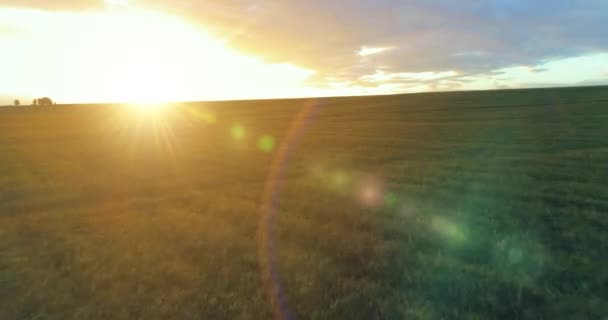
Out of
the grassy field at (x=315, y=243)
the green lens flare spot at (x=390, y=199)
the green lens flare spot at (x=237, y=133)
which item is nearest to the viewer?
the grassy field at (x=315, y=243)

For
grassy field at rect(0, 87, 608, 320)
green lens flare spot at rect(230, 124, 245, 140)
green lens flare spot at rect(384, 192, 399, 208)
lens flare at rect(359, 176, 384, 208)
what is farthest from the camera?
green lens flare spot at rect(230, 124, 245, 140)

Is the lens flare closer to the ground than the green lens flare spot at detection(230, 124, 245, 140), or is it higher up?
closer to the ground

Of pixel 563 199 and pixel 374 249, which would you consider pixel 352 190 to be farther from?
pixel 563 199

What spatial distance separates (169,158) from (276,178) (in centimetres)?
1017

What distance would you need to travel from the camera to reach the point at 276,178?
15734mm

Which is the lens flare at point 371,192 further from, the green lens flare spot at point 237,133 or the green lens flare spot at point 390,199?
the green lens flare spot at point 237,133

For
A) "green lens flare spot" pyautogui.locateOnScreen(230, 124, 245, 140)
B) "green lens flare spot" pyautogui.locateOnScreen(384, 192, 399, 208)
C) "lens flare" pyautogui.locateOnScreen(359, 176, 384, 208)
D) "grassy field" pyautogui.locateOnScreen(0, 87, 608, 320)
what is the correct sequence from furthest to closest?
"green lens flare spot" pyautogui.locateOnScreen(230, 124, 245, 140), "lens flare" pyautogui.locateOnScreen(359, 176, 384, 208), "green lens flare spot" pyautogui.locateOnScreen(384, 192, 399, 208), "grassy field" pyautogui.locateOnScreen(0, 87, 608, 320)

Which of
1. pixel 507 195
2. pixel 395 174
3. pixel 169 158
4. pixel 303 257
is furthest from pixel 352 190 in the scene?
pixel 169 158

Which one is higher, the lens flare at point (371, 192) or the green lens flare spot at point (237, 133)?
the green lens flare spot at point (237, 133)

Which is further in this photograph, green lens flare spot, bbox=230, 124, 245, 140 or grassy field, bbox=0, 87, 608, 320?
green lens flare spot, bbox=230, 124, 245, 140

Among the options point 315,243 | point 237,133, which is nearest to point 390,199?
point 315,243

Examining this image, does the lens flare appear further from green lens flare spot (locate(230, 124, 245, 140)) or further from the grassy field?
green lens flare spot (locate(230, 124, 245, 140))

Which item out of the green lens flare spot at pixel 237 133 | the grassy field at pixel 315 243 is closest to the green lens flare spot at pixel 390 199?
the grassy field at pixel 315 243

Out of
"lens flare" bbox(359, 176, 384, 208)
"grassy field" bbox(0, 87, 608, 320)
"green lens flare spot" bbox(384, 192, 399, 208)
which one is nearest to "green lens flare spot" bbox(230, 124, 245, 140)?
"grassy field" bbox(0, 87, 608, 320)
